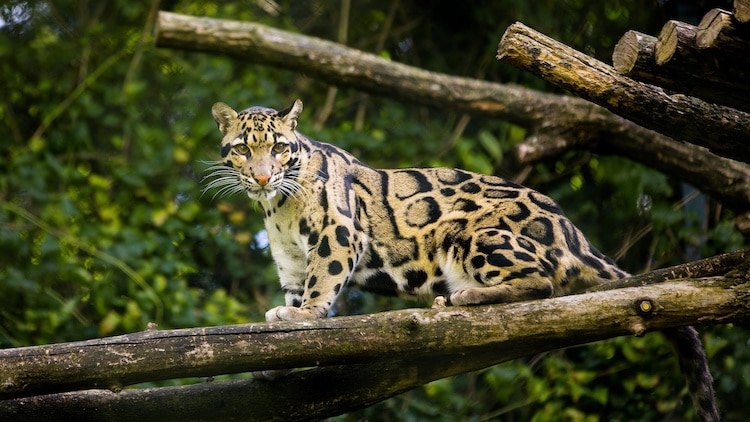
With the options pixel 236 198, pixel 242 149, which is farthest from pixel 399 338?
pixel 236 198

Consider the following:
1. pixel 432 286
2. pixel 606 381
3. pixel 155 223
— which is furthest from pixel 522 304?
pixel 155 223

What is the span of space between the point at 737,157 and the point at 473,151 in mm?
5240

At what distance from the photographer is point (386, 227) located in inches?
245

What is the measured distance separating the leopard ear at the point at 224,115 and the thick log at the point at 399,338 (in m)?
1.70

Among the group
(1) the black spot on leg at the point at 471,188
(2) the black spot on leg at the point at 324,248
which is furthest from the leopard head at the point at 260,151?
(1) the black spot on leg at the point at 471,188

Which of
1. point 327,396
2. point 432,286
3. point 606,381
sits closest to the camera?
point 327,396

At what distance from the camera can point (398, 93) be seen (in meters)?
8.62

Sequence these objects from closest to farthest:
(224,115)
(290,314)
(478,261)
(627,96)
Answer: (627,96) → (290,314) → (478,261) → (224,115)

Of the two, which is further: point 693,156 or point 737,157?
point 693,156

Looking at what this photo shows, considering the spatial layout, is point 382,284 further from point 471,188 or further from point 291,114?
point 291,114

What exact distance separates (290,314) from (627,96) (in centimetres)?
211

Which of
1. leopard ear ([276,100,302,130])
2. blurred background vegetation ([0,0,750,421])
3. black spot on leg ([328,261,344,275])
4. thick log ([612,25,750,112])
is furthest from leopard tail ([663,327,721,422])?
blurred background vegetation ([0,0,750,421])

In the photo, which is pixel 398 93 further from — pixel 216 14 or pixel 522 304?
pixel 522 304

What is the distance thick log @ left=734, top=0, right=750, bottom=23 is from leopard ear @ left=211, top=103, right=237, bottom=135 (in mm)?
3197
